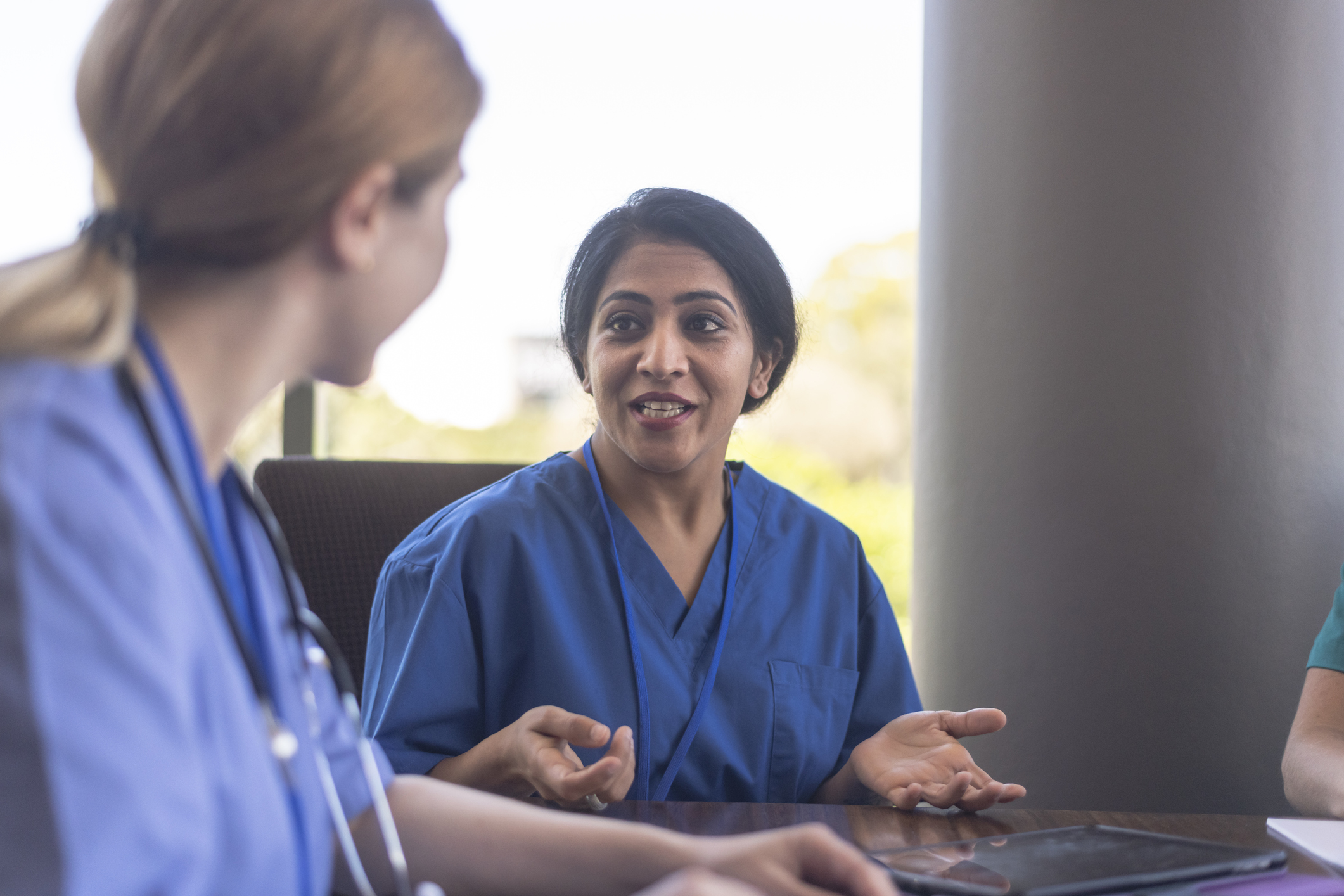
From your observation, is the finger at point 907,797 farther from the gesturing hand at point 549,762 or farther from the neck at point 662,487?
the neck at point 662,487

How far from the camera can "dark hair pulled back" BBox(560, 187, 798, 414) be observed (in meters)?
1.48

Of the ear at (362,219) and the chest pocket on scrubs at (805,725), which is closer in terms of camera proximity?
the ear at (362,219)

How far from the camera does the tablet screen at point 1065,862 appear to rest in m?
0.74

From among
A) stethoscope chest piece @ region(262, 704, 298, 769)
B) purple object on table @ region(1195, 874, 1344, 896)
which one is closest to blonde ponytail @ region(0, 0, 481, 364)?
stethoscope chest piece @ region(262, 704, 298, 769)

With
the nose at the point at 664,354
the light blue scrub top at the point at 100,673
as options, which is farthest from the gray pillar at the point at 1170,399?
the light blue scrub top at the point at 100,673

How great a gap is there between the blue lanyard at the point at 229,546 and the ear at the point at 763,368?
99 centimetres

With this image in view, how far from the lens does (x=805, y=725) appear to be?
139 centimetres

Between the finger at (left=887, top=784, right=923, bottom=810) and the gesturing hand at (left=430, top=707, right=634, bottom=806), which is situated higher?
the gesturing hand at (left=430, top=707, right=634, bottom=806)

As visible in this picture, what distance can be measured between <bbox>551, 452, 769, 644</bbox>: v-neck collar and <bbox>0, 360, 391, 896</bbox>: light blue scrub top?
0.85 metres

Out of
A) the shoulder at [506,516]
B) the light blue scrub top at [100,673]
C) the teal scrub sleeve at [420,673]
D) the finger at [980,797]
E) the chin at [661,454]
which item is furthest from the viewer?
the chin at [661,454]

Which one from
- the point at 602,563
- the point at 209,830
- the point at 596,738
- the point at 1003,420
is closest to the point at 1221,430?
the point at 1003,420

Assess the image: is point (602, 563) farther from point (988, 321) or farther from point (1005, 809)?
point (988, 321)

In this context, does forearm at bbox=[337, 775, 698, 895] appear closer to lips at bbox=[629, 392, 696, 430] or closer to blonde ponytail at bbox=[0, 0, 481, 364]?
blonde ponytail at bbox=[0, 0, 481, 364]

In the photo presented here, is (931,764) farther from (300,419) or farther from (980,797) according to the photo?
(300,419)
